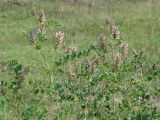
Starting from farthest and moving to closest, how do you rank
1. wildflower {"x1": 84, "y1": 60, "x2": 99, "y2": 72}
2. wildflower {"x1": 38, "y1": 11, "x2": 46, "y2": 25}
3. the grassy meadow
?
wildflower {"x1": 84, "y1": 60, "x2": 99, "y2": 72}
the grassy meadow
wildflower {"x1": 38, "y1": 11, "x2": 46, "y2": 25}

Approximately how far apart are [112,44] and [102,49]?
128 mm

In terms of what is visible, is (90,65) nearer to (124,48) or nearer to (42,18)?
(124,48)

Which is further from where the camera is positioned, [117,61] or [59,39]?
[117,61]

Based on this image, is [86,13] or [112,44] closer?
[112,44]

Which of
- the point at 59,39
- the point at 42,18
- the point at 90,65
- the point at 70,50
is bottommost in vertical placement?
the point at 90,65

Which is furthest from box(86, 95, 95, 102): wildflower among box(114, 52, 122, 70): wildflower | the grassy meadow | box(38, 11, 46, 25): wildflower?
box(38, 11, 46, 25): wildflower

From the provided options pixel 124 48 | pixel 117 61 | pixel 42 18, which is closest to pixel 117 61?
pixel 117 61

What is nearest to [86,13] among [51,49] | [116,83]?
[51,49]

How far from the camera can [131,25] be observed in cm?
1973

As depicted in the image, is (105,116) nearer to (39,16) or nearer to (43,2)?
(39,16)

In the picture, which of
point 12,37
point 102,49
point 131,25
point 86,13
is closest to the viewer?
point 102,49

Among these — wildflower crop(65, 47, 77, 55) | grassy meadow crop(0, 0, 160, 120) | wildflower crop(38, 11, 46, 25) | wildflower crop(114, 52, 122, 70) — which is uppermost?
wildflower crop(38, 11, 46, 25)

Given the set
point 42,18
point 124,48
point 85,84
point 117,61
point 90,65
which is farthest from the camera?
point 85,84

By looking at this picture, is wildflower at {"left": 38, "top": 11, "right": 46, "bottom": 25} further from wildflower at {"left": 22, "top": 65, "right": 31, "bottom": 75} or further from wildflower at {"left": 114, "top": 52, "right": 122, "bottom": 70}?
wildflower at {"left": 114, "top": 52, "right": 122, "bottom": 70}
